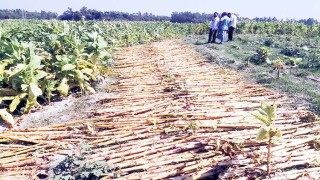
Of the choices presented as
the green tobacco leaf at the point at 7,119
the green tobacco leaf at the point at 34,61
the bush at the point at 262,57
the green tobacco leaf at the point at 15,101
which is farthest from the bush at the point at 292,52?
the green tobacco leaf at the point at 7,119

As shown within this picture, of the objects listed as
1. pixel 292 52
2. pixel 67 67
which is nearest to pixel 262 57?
pixel 292 52

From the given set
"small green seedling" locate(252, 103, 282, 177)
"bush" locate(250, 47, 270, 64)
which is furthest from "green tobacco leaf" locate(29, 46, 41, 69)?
"bush" locate(250, 47, 270, 64)

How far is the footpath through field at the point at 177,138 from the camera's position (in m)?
3.77

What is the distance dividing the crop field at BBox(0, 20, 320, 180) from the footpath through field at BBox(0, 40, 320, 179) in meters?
0.01

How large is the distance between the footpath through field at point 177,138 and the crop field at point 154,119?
1 cm

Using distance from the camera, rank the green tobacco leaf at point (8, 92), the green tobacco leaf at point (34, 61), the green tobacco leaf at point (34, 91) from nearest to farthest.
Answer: the green tobacco leaf at point (34, 91)
the green tobacco leaf at point (8, 92)
the green tobacco leaf at point (34, 61)

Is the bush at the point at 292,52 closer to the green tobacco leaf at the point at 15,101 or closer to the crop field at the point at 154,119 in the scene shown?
the crop field at the point at 154,119

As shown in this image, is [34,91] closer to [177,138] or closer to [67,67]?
[67,67]

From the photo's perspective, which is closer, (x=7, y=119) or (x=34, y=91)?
(x=7, y=119)

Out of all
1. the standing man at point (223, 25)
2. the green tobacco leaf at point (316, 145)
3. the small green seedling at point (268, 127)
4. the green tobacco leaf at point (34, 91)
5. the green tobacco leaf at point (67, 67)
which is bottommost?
the green tobacco leaf at point (316, 145)

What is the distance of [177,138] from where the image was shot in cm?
449

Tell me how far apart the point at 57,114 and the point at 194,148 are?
269cm

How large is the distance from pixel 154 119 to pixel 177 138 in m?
0.76

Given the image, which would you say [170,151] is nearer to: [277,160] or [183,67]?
[277,160]
